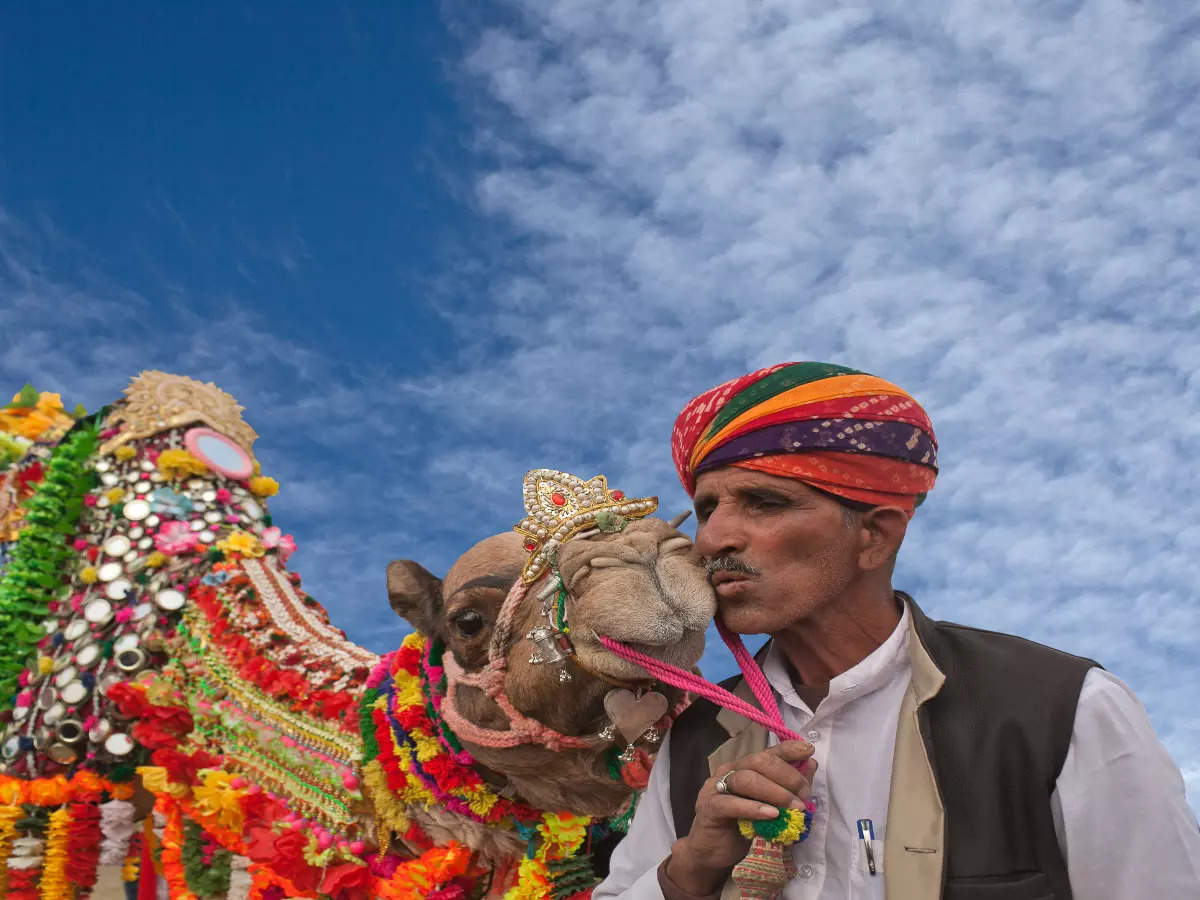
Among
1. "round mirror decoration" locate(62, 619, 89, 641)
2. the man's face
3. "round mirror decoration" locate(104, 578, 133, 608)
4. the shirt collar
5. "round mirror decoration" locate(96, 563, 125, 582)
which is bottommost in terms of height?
the shirt collar

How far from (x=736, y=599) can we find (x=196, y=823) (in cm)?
432

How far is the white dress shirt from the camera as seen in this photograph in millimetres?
1562

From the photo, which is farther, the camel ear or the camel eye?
the camel ear

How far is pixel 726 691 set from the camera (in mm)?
1942

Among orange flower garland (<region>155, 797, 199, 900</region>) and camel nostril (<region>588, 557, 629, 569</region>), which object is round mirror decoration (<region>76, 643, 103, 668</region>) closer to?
orange flower garland (<region>155, 797, 199, 900</region>)

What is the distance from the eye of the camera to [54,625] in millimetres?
6348

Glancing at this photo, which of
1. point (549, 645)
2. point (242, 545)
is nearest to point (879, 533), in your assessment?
point (549, 645)

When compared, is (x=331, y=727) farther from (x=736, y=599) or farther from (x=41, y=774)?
(x=736, y=599)

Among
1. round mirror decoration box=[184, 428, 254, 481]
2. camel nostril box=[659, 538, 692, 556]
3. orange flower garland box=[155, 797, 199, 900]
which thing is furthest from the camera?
round mirror decoration box=[184, 428, 254, 481]

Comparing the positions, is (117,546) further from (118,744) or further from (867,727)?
(867,727)

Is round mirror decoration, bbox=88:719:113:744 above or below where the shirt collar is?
above

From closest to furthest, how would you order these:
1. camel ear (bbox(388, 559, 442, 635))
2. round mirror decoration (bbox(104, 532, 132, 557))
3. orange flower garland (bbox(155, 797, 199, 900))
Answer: camel ear (bbox(388, 559, 442, 635)) → orange flower garland (bbox(155, 797, 199, 900)) → round mirror decoration (bbox(104, 532, 132, 557))

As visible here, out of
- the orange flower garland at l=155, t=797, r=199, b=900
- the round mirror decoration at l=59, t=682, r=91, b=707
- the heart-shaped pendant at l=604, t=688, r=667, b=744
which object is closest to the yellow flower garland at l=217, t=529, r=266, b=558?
the round mirror decoration at l=59, t=682, r=91, b=707

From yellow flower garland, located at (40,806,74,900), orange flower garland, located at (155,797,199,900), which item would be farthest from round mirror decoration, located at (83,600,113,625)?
orange flower garland, located at (155,797,199,900)
